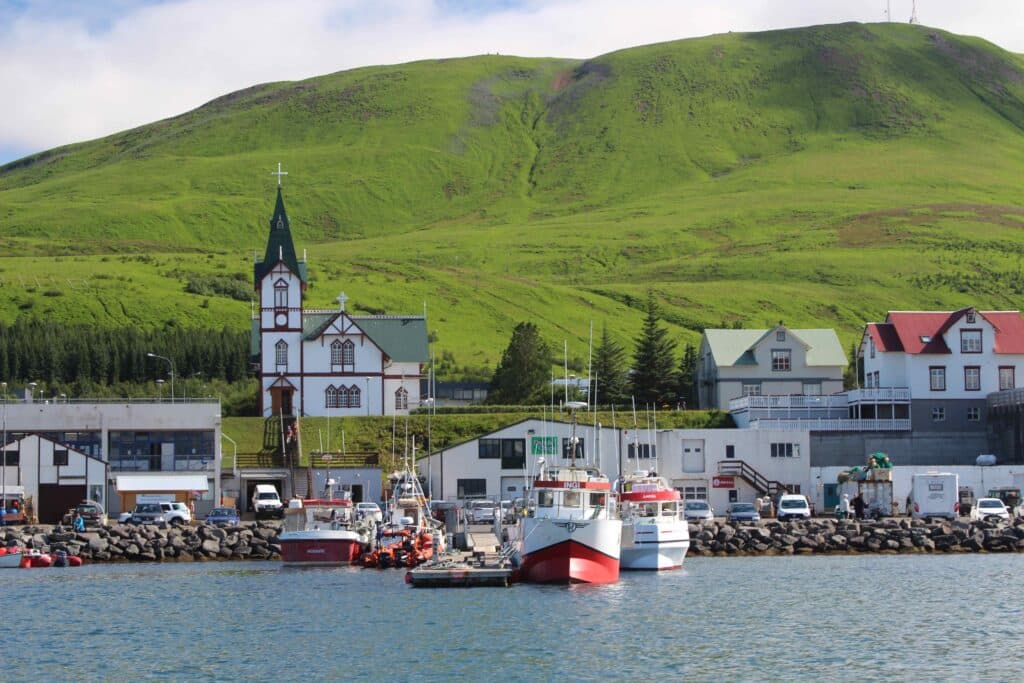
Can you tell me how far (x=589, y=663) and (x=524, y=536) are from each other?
17124 mm

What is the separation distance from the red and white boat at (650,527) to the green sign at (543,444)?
23.0 m

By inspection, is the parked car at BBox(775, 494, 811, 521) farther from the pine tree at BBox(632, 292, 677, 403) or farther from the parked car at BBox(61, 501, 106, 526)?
the parked car at BBox(61, 501, 106, 526)

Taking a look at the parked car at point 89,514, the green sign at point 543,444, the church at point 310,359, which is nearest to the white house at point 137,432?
the parked car at point 89,514

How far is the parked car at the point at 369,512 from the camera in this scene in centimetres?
7812

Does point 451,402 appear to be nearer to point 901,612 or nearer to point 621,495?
point 621,495

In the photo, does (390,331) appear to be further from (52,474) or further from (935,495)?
(935,495)

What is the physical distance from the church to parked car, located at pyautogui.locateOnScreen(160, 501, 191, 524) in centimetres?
2389

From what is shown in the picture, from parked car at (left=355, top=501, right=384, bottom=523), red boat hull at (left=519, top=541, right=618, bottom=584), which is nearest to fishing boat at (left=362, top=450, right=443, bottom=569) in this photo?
parked car at (left=355, top=501, right=384, bottom=523)

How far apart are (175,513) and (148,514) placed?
58.0 inches

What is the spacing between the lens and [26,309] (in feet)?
548

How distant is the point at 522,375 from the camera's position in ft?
405

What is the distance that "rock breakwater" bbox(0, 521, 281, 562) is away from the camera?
75.1 m

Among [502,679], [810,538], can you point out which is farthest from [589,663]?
[810,538]

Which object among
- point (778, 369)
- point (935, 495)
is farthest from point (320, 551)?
point (778, 369)
